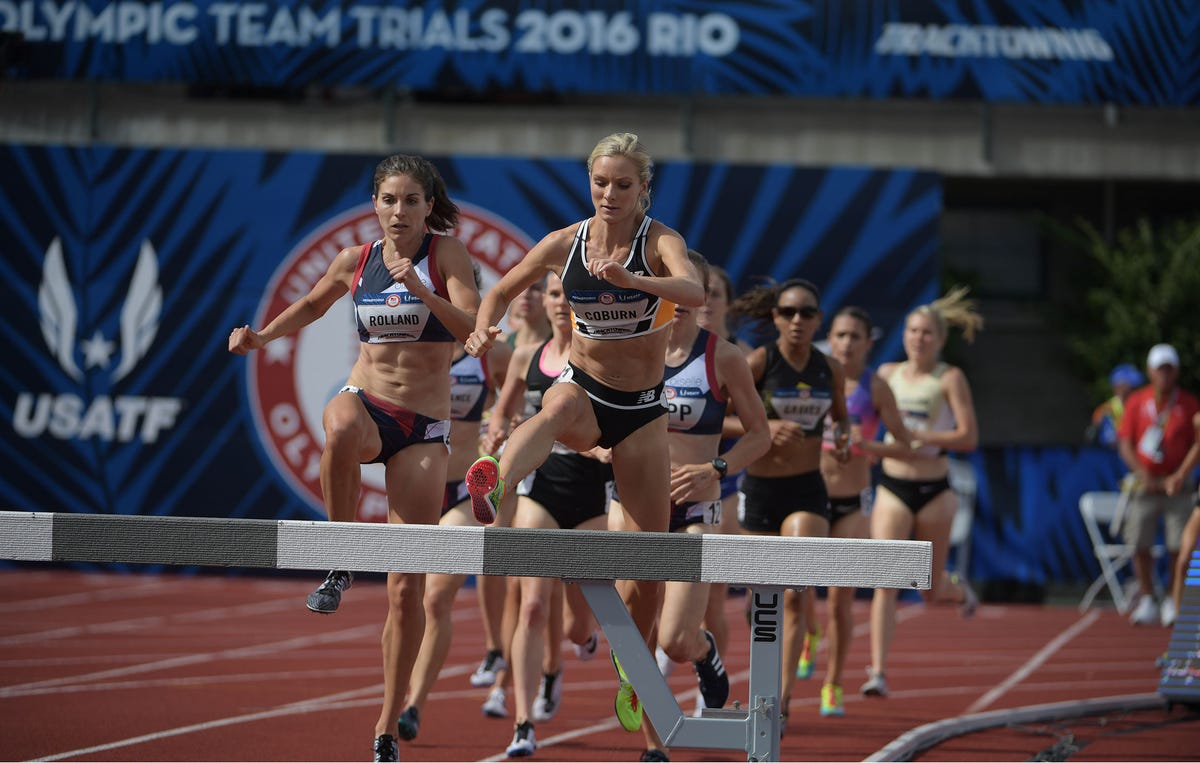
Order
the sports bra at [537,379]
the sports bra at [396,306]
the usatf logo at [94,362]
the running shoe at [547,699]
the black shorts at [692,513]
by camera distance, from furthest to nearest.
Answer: the usatf logo at [94,362] < the running shoe at [547,699] < the sports bra at [537,379] < the black shorts at [692,513] < the sports bra at [396,306]

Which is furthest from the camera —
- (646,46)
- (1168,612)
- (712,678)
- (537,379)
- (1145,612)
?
(646,46)

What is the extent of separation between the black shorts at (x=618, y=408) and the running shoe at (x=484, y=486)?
606 mm

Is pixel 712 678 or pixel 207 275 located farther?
pixel 207 275

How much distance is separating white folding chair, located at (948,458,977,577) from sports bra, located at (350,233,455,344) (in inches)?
376

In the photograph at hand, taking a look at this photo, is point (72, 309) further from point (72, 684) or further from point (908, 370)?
point (908, 370)

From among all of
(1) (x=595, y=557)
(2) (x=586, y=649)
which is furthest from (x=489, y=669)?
(1) (x=595, y=557)

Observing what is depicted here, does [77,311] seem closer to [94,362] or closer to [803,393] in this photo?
[94,362]

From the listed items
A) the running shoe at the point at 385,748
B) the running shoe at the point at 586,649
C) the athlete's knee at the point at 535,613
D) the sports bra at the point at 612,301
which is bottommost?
the running shoe at the point at 385,748

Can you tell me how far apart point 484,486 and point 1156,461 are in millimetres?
9921

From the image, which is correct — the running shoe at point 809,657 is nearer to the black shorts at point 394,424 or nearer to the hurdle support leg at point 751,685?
the black shorts at point 394,424

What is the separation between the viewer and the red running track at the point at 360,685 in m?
6.98

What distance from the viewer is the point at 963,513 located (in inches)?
573

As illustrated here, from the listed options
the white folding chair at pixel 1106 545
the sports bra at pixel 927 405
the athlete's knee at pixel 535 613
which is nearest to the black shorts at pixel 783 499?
the athlete's knee at pixel 535 613

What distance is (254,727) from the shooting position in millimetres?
7297
